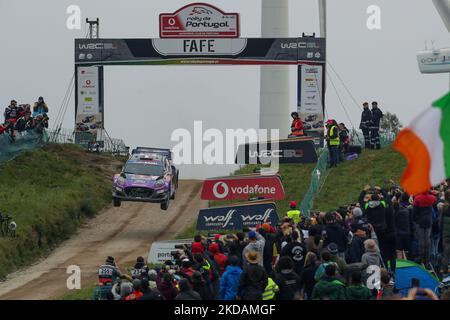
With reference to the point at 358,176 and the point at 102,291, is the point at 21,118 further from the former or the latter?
the point at 102,291

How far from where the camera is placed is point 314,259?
63.7 ft

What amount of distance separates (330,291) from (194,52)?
3500 cm

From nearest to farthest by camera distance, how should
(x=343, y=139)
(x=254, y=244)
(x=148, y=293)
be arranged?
(x=148, y=293) < (x=254, y=244) < (x=343, y=139)

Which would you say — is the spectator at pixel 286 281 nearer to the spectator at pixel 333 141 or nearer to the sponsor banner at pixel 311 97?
the spectator at pixel 333 141

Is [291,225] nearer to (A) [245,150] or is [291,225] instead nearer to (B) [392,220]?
(B) [392,220]

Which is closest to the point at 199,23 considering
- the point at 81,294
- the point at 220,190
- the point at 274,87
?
the point at 274,87

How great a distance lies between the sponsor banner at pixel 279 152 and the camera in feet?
152

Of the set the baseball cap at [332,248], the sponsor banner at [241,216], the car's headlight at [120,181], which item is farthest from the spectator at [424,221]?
the car's headlight at [120,181]

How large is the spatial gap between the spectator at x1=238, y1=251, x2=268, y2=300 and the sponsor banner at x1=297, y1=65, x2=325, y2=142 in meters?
33.9

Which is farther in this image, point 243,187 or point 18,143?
point 18,143

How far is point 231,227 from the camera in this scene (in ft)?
96.5

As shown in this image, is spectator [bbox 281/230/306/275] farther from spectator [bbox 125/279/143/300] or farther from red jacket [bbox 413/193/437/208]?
red jacket [bbox 413/193/437/208]

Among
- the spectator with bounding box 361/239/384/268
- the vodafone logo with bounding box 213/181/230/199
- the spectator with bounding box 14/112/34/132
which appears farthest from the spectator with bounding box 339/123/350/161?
the spectator with bounding box 361/239/384/268
